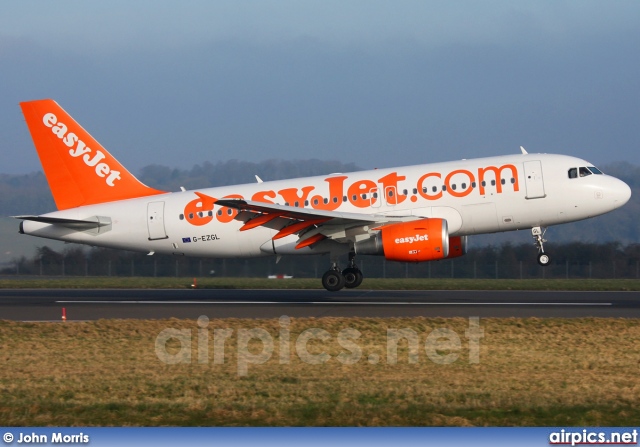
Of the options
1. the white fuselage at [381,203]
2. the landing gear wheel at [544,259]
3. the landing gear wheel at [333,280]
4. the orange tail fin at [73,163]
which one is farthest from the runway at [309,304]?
the orange tail fin at [73,163]

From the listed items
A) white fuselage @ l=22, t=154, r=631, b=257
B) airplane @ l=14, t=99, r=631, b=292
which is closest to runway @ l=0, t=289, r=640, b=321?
airplane @ l=14, t=99, r=631, b=292

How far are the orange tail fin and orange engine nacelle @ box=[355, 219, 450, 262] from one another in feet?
30.9

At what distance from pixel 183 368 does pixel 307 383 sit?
2.71m

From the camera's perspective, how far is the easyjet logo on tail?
31.8m

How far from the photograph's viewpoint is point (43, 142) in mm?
32062

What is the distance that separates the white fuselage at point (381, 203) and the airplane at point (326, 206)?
0.03 m

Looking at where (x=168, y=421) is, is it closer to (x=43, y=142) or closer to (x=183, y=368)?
(x=183, y=368)

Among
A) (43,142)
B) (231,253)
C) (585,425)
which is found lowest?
(585,425)

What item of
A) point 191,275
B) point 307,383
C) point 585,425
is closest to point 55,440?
point 307,383

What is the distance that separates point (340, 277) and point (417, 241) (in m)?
3.87

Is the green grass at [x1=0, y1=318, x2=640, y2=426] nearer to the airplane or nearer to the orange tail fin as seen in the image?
the airplane

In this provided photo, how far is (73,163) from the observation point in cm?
3178

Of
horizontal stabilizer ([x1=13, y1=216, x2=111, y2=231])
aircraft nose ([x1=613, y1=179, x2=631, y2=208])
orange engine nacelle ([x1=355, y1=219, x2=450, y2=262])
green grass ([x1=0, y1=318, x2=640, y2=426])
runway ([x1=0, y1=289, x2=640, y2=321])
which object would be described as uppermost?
aircraft nose ([x1=613, y1=179, x2=631, y2=208])

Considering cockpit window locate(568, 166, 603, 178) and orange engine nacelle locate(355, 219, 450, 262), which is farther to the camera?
cockpit window locate(568, 166, 603, 178)
